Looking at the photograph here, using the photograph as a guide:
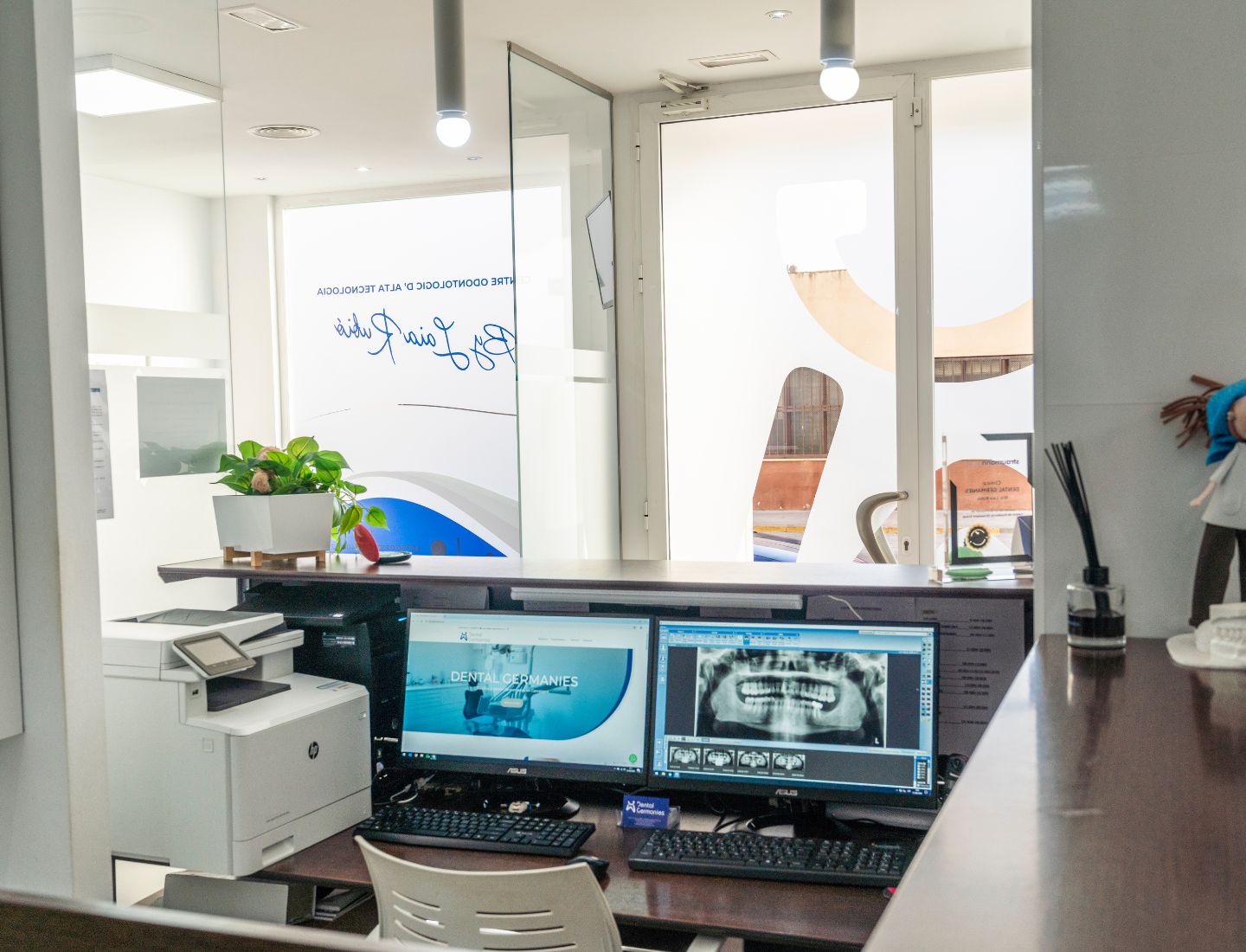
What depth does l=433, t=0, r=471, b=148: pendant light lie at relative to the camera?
2877mm

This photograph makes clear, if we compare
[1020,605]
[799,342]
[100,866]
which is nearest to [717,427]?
[799,342]

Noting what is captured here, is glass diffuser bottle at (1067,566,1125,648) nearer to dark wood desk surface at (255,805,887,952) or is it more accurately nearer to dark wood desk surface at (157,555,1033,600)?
dark wood desk surface at (157,555,1033,600)

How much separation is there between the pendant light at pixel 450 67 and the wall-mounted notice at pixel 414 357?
3970 millimetres

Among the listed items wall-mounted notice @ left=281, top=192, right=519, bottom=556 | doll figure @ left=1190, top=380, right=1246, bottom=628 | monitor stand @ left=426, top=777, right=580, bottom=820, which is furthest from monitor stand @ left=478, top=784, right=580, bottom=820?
wall-mounted notice @ left=281, top=192, right=519, bottom=556

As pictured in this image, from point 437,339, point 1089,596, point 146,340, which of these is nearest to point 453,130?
point 146,340

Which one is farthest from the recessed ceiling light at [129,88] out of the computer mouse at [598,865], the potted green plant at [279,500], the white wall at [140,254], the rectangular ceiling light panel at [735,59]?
the rectangular ceiling light panel at [735,59]

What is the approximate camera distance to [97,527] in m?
2.08

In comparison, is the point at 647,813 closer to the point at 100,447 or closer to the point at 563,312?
the point at 100,447

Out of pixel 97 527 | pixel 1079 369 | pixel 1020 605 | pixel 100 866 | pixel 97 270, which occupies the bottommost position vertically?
pixel 100 866

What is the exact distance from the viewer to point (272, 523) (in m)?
2.68

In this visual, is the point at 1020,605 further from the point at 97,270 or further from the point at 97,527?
the point at 97,270

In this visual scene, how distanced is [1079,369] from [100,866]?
5.97 ft

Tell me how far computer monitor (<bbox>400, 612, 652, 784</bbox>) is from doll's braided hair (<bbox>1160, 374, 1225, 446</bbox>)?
968mm

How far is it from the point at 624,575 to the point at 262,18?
107 inches
